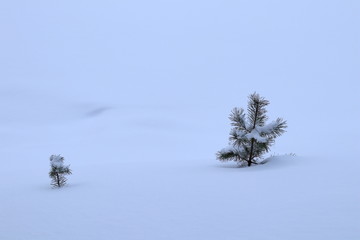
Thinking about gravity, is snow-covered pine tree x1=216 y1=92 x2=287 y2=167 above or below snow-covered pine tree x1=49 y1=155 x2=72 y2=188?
above

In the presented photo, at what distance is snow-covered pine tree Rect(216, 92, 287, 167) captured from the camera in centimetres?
989

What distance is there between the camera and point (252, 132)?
988 centimetres

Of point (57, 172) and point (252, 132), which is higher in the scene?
point (252, 132)

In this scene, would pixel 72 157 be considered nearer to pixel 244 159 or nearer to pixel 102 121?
pixel 102 121

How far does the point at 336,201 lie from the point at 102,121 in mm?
42322

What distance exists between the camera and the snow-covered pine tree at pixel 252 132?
9.89 m

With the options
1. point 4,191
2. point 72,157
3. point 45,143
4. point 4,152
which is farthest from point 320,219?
point 45,143

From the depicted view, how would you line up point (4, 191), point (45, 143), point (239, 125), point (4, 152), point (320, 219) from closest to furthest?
point (320, 219)
point (4, 191)
point (239, 125)
point (4, 152)
point (45, 143)

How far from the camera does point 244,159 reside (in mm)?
10391

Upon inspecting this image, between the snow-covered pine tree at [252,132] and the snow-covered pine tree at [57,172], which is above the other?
the snow-covered pine tree at [252,132]

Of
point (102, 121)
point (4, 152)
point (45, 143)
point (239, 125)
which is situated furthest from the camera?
point (102, 121)

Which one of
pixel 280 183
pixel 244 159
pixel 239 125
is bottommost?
pixel 280 183

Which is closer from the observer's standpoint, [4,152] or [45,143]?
[4,152]

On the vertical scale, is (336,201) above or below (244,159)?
below
